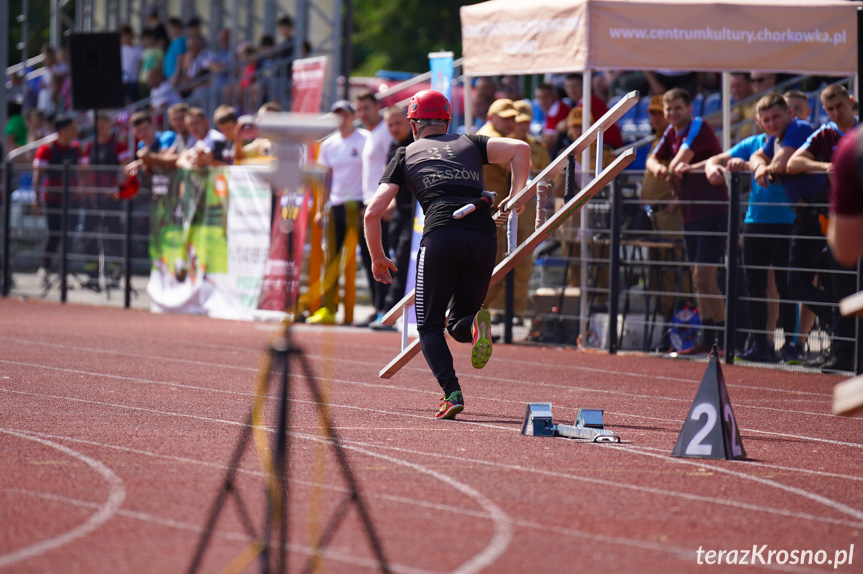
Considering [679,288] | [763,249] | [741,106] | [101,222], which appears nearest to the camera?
[763,249]

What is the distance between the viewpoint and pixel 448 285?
Result: 9.01 metres

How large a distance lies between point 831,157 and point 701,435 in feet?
18.1

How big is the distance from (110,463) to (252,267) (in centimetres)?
986

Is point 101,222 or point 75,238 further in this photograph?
point 75,238

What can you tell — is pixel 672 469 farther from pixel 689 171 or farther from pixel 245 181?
pixel 245 181

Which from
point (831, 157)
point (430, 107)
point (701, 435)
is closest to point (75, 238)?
point (430, 107)

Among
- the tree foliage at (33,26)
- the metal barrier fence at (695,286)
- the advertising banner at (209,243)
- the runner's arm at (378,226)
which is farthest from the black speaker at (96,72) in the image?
the tree foliage at (33,26)

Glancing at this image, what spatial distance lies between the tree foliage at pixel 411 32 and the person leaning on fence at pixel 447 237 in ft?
120

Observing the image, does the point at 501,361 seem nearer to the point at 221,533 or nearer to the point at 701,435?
the point at 701,435

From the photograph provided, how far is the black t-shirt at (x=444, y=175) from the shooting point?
8.98 metres

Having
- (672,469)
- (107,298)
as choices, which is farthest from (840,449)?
(107,298)

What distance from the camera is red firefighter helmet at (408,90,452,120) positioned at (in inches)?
362

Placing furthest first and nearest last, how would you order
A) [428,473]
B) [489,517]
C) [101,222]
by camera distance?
[101,222]
[428,473]
[489,517]

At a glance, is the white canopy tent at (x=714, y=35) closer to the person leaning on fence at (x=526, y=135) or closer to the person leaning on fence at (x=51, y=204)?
the person leaning on fence at (x=526, y=135)
